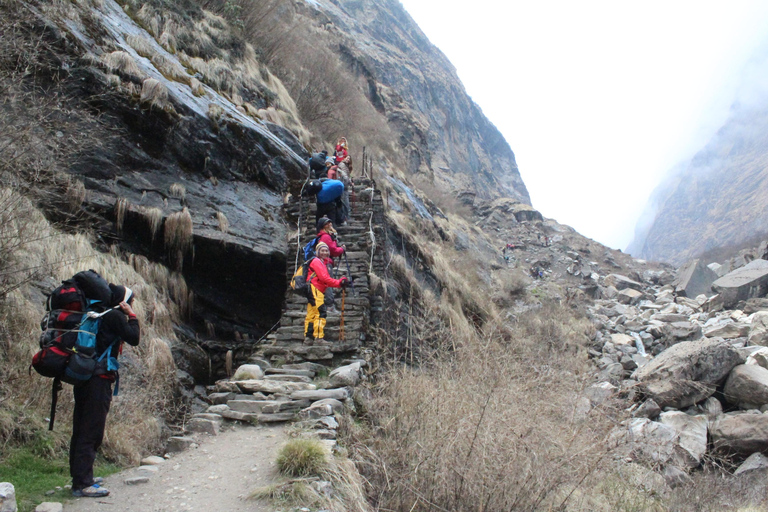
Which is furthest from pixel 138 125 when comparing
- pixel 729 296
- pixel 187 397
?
pixel 729 296

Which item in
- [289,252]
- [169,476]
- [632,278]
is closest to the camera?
[169,476]

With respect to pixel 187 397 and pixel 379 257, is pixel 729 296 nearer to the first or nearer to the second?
pixel 379 257

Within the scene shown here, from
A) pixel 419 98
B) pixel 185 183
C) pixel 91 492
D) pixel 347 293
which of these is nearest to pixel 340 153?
pixel 185 183

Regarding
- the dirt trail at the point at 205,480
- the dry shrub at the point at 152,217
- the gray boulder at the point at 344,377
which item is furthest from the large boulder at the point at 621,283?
the dirt trail at the point at 205,480

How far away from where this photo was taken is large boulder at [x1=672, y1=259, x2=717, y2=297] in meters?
23.9

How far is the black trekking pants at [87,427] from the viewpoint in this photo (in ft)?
10.4

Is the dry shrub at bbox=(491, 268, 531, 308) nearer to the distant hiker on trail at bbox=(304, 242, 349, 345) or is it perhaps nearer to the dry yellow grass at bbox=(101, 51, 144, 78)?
the distant hiker on trail at bbox=(304, 242, 349, 345)

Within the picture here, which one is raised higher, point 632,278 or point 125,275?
point 632,278

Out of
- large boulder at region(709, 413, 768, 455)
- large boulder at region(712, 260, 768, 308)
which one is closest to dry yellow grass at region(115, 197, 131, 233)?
large boulder at region(709, 413, 768, 455)

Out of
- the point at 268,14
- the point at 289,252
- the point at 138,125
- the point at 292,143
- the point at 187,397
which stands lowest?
the point at 187,397

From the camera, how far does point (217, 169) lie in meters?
9.59

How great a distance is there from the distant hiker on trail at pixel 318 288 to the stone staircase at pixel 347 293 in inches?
11.2

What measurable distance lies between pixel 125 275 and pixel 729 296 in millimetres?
22075

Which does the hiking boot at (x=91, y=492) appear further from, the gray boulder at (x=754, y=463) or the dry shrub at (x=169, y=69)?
the gray boulder at (x=754, y=463)
